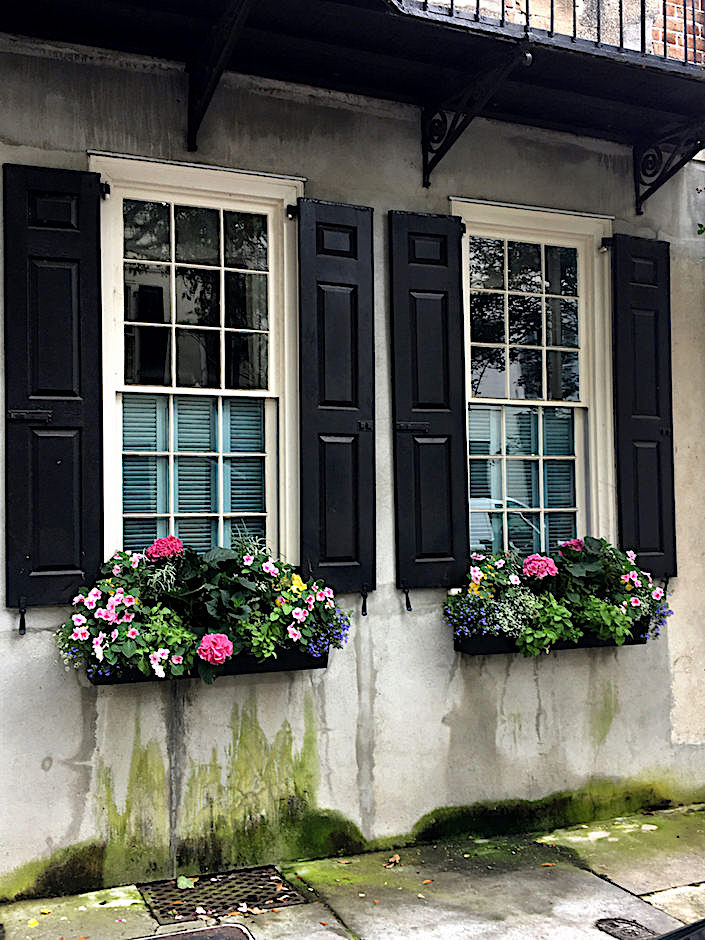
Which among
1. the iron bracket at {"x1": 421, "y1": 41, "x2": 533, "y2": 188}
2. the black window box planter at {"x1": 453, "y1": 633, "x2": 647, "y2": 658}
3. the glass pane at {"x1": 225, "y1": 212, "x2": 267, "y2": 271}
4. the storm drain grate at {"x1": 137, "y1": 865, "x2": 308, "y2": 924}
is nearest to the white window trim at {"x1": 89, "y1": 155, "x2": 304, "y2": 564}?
the glass pane at {"x1": 225, "y1": 212, "x2": 267, "y2": 271}

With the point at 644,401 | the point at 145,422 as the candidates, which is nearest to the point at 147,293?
the point at 145,422

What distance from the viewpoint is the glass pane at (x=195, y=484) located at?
4.96m

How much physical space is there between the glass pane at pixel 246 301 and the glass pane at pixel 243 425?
402 mm

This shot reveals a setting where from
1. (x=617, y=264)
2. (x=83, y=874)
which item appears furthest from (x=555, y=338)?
(x=83, y=874)

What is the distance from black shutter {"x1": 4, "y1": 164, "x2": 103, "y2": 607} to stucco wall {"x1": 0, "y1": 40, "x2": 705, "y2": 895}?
194 mm

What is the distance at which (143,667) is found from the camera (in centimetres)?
431

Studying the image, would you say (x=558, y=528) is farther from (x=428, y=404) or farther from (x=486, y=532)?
(x=428, y=404)

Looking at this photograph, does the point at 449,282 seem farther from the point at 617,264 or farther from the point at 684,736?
the point at 684,736

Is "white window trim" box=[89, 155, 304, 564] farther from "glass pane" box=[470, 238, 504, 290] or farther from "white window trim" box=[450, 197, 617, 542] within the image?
"white window trim" box=[450, 197, 617, 542]

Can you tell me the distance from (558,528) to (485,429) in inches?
29.8

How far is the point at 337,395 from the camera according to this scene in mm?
5152

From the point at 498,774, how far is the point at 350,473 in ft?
6.22

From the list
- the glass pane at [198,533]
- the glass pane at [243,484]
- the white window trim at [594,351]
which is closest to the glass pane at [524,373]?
the white window trim at [594,351]

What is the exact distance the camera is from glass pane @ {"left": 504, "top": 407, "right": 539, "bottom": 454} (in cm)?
579
